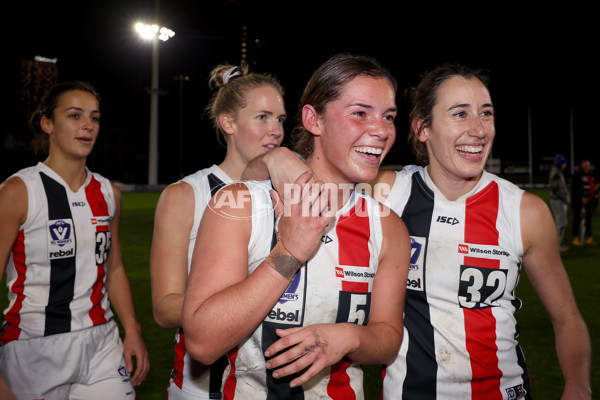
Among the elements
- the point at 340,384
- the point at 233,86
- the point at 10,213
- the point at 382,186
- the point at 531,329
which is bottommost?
the point at 531,329

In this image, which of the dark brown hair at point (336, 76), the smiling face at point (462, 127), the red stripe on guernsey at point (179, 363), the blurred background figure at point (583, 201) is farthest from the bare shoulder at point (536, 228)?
the blurred background figure at point (583, 201)

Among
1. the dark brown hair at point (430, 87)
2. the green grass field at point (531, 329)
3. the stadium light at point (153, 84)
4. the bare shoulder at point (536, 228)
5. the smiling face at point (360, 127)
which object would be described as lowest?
the green grass field at point (531, 329)

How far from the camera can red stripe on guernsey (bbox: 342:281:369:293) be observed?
1.93 m

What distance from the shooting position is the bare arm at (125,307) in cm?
324

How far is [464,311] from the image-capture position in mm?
2406

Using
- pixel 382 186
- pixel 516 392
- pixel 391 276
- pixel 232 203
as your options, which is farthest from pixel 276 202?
pixel 516 392

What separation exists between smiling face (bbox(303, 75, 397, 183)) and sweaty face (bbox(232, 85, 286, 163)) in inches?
44.2

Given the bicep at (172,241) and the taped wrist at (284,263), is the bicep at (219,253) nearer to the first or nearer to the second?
the taped wrist at (284,263)

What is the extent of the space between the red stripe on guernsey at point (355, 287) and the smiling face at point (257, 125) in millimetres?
1354

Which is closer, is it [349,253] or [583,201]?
[349,253]

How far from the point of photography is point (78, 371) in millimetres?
3084

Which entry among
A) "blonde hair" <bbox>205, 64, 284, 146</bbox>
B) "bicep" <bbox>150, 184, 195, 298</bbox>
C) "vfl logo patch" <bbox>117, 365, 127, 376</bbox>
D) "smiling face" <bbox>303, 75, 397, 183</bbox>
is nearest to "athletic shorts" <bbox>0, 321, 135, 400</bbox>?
"vfl logo patch" <bbox>117, 365, 127, 376</bbox>

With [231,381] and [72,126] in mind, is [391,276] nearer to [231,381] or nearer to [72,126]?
[231,381]

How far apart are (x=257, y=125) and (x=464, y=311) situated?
159cm
